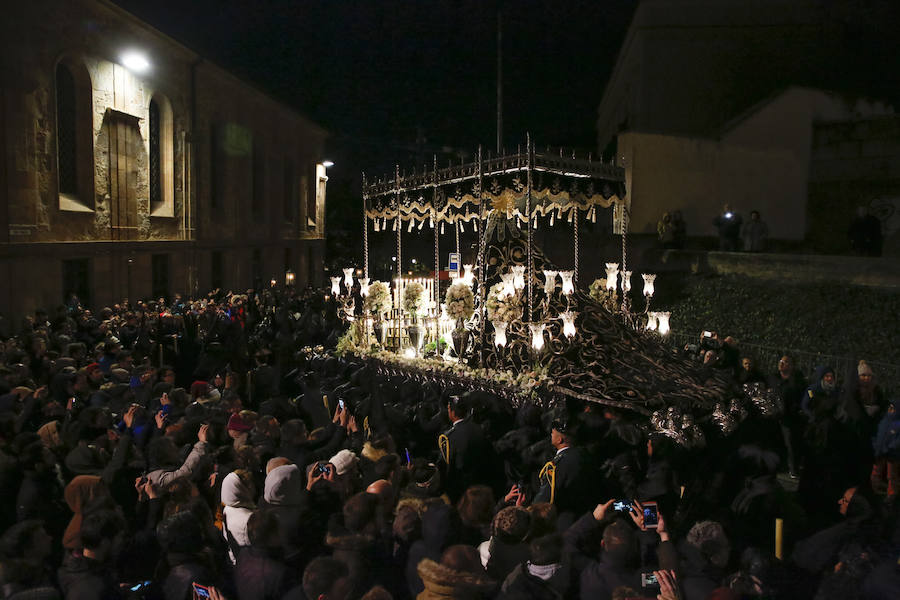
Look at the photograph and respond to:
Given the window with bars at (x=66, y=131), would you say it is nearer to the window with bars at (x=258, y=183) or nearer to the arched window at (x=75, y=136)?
the arched window at (x=75, y=136)

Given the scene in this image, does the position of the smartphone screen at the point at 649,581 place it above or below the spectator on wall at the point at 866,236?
below

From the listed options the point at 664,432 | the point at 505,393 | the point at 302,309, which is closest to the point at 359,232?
the point at 302,309

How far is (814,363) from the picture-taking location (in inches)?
426

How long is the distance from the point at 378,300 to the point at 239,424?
18.8 feet

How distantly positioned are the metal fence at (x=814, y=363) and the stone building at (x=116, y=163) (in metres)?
13.6

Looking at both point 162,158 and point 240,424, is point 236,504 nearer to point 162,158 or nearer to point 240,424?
point 240,424

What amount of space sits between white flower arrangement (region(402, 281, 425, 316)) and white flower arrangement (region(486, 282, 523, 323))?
200 cm

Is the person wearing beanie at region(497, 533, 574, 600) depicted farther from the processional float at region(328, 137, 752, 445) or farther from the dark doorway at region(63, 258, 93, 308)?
the dark doorway at region(63, 258, 93, 308)

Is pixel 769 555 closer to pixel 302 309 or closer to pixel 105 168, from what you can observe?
pixel 302 309

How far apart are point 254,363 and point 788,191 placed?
47.4 feet

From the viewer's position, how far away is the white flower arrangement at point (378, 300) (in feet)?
37.9

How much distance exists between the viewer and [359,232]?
39.5 metres

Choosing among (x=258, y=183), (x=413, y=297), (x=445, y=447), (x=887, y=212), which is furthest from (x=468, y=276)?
(x=258, y=183)

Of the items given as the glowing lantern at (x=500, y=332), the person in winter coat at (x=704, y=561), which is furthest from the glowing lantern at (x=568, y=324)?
the person in winter coat at (x=704, y=561)
